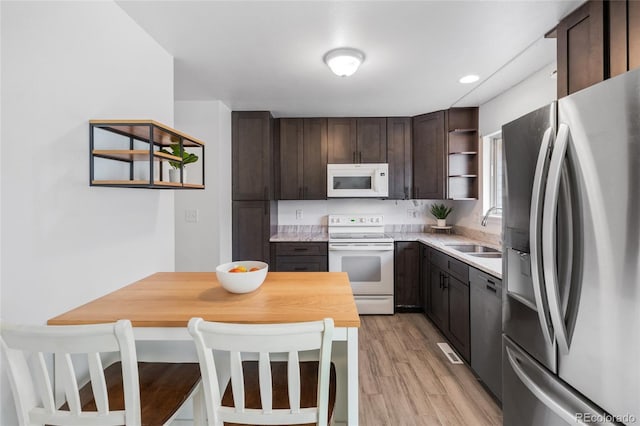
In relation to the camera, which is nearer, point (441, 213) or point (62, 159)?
point (62, 159)

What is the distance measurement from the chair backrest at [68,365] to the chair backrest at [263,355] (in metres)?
0.22

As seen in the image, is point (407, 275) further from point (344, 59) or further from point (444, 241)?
point (344, 59)

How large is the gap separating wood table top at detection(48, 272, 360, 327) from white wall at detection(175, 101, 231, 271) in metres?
1.44

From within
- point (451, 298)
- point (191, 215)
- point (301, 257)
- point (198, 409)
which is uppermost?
point (191, 215)

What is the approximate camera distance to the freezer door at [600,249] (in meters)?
0.94

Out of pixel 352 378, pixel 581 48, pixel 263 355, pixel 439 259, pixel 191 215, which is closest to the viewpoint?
pixel 263 355

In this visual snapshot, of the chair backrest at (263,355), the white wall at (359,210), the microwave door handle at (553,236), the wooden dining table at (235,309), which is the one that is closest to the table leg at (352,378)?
the wooden dining table at (235,309)

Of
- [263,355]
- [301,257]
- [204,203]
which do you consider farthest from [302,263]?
[263,355]

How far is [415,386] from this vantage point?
2.20m

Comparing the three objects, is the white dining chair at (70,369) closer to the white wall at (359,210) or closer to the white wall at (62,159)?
the white wall at (62,159)

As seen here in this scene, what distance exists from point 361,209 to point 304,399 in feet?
10.5

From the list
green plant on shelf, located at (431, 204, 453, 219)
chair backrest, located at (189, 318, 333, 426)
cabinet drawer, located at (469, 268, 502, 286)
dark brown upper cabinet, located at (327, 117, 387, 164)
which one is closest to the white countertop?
cabinet drawer, located at (469, 268, 502, 286)

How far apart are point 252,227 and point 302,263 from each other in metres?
0.69

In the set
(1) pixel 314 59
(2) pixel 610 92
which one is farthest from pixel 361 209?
(2) pixel 610 92
